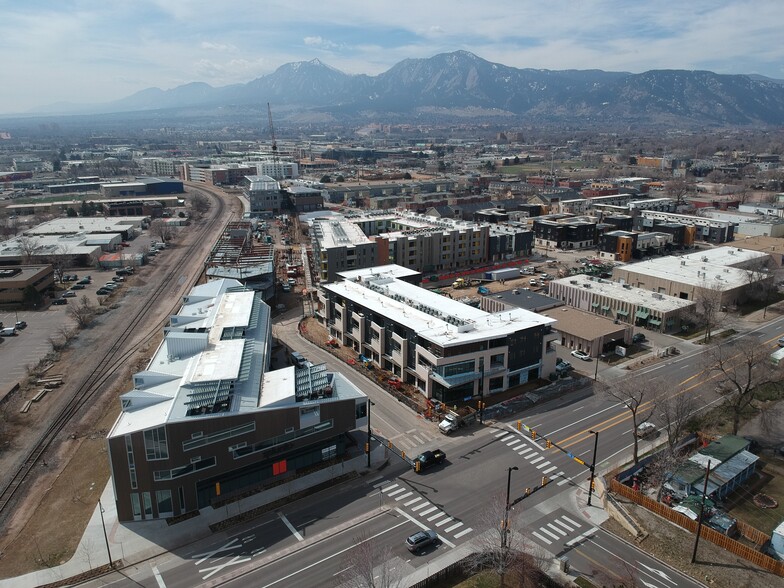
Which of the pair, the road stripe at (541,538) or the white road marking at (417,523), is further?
the road stripe at (541,538)

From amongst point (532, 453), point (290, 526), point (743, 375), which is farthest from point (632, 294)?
point (290, 526)

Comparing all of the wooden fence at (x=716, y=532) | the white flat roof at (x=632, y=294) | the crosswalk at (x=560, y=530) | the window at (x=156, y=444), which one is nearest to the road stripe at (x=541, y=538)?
the crosswalk at (x=560, y=530)

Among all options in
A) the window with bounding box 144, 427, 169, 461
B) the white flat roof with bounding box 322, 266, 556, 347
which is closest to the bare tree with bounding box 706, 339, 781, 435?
the white flat roof with bounding box 322, 266, 556, 347

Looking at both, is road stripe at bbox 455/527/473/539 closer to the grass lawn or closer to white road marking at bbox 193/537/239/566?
white road marking at bbox 193/537/239/566

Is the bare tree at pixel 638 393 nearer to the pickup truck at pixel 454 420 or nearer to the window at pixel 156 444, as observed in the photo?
the pickup truck at pixel 454 420

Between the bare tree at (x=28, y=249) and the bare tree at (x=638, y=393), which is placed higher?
the bare tree at (x=28, y=249)

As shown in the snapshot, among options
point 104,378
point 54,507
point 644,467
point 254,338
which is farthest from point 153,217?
point 644,467
